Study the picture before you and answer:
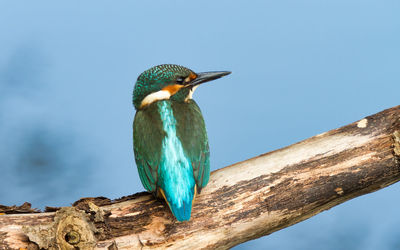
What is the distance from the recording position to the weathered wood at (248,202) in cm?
314

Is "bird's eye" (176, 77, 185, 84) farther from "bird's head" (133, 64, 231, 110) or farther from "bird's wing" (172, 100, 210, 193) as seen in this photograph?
"bird's wing" (172, 100, 210, 193)

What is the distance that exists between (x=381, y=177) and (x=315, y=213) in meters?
0.51

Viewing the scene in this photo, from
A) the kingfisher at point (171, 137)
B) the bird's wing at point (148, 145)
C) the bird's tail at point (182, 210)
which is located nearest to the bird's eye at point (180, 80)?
the kingfisher at point (171, 137)

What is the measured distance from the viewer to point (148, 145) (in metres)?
3.41

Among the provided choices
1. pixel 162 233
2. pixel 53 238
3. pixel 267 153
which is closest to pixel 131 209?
A: pixel 162 233

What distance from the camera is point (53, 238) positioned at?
308 centimetres

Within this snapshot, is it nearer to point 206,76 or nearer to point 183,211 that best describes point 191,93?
point 206,76

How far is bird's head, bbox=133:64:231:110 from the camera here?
362 cm

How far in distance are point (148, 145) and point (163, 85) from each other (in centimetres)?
45

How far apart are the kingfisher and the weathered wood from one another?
0.56 feet

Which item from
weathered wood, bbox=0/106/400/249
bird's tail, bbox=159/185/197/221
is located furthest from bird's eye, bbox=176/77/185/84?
bird's tail, bbox=159/185/197/221

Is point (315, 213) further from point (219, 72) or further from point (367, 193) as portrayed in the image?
point (219, 72)

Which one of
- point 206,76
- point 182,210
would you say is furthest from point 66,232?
point 206,76

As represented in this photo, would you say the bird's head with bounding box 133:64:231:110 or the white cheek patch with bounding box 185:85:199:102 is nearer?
the bird's head with bounding box 133:64:231:110
